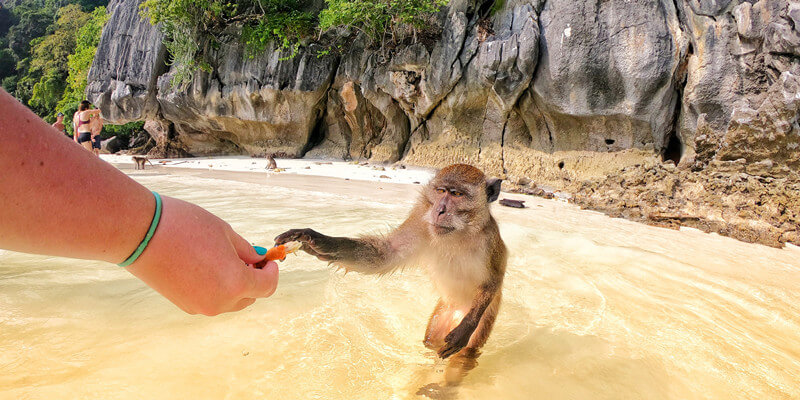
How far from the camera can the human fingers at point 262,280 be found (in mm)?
1009

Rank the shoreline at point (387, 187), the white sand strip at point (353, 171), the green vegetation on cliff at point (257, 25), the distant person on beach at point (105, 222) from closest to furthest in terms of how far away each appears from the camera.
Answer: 1. the distant person on beach at point (105, 222)
2. the shoreline at point (387, 187)
3. the white sand strip at point (353, 171)
4. the green vegetation on cliff at point (257, 25)

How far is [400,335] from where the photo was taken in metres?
2.14

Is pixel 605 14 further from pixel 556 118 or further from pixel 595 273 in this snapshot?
pixel 595 273

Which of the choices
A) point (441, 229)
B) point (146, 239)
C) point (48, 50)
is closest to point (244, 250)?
point (146, 239)

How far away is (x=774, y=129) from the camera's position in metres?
5.52

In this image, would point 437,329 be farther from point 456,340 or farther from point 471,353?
point 456,340

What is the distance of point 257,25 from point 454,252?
14023 mm

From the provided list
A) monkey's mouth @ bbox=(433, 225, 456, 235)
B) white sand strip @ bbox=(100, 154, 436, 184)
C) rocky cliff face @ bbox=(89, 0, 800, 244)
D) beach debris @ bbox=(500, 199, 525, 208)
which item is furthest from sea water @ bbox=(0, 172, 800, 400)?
white sand strip @ bbox=(100, 154, 436, 184)

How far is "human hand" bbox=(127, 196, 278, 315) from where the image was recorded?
87 cm

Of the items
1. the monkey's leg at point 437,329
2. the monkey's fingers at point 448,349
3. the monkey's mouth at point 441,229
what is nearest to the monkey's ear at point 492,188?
the monkey's mouth at point 441,229

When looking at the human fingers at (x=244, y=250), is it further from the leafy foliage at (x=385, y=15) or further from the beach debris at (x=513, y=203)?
the leafy foliage at (x=385, y=15)

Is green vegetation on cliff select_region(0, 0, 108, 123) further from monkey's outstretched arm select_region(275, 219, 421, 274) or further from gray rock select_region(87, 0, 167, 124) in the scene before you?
monkey's outstretched arm select_region(275, 219, 421, 274)

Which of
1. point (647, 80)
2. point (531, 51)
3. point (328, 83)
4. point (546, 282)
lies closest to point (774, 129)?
point (647, 80)

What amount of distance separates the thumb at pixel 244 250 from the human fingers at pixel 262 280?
0.04m
